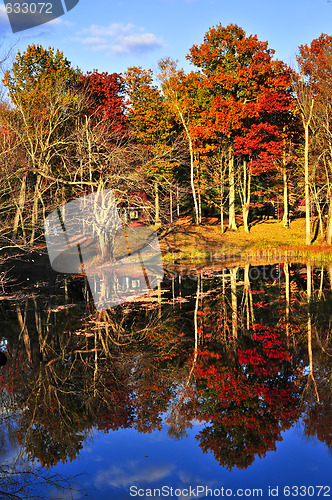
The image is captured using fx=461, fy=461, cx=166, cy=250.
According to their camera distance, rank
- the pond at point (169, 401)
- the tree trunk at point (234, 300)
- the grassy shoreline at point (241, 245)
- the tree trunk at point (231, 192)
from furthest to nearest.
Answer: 1. the tree trunk at point (231, 192)
2. the grassy shoreline at point (241, 245)
3. the tree trunk at point (234, 300)
4. the pond at point (169, 401)

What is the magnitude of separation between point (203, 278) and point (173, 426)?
612 inches

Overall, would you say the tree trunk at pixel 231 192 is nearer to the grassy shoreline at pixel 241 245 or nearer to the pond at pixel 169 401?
the grassy shoreline at pixel 241 245

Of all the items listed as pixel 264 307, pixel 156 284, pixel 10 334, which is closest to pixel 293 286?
pixel 264 307

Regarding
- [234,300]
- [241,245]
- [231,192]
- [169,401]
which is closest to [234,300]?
[234,300]

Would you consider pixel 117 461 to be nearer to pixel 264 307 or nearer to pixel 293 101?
pixel 264 307

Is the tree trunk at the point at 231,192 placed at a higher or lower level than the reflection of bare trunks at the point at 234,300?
higher

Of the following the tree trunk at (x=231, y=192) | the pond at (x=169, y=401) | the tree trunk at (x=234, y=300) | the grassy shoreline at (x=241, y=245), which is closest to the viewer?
the pond at (x=169, y=401)

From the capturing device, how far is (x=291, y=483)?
6.95 metres

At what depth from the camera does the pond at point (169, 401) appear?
285 inches

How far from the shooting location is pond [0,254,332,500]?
724cm

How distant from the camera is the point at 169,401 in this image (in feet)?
31.8

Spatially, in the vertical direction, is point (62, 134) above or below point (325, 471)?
above

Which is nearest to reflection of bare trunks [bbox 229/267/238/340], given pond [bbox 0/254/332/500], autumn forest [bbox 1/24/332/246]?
pond [bbox 0/254/332/500]

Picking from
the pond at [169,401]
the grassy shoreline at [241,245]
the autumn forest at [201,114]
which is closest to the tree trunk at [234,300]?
the pond at [169,401]
